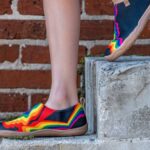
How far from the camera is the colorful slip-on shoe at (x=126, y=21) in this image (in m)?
1.36

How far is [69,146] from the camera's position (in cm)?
136

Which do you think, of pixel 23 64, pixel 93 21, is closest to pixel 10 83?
pixel 23 64

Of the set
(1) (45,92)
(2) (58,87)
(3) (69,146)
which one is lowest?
(1) (45,92)

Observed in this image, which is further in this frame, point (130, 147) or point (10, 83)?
point (10, 83)

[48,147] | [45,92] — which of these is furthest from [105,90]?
[45,92]

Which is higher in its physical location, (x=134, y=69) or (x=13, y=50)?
(x=134, y=69)

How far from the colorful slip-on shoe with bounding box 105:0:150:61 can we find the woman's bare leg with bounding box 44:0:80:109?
0.11 metres

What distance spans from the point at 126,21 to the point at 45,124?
367 mm

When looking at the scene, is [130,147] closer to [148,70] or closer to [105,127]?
[105,127]

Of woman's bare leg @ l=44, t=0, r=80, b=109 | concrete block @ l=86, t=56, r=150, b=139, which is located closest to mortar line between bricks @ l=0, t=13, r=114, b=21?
woman's bare leg @ l=44, t=0, r=80, b=109

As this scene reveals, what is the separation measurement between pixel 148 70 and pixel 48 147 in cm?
34

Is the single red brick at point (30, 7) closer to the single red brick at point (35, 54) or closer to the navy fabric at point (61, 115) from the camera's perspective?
the single red brick at point (35, 54)

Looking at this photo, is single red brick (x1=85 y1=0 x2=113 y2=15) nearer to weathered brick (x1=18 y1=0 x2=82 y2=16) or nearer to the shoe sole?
weathered brick (x1=18 y1=0 x2=82 y2=16)

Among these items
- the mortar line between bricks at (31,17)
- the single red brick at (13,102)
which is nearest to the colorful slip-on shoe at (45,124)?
the single red brick at (13,102)
